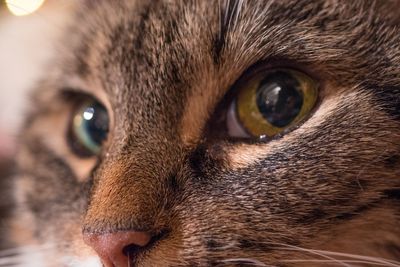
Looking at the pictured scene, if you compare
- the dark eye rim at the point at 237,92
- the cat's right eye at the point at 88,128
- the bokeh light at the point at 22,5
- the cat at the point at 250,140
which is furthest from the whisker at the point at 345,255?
the bokeh light at the point at 22,5

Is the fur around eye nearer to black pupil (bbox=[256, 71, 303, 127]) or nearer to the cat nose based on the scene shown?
black pupil (bbox=[256, 71, 303, 127])

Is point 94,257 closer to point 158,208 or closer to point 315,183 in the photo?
point 158,208

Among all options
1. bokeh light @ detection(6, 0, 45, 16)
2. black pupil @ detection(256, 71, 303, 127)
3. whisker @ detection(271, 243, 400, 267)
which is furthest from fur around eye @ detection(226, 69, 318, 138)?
bokeh light @ detection(6, 0, 45, 16)

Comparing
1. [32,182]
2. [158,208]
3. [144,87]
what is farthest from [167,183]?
[32,182]

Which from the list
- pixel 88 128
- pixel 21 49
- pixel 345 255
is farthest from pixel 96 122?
pixel 21 49

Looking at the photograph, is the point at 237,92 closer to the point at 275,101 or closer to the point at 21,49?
the point at 275,101

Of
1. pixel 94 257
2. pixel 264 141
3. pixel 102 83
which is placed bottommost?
pixel 94 257
